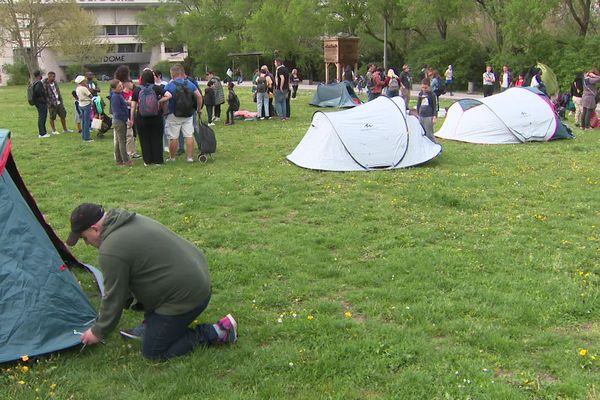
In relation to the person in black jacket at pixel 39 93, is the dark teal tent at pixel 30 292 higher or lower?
lower

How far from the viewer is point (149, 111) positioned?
9.69 meters

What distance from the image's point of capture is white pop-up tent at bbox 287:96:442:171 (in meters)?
10.1

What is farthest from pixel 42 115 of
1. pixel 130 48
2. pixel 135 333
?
pixel 130 48

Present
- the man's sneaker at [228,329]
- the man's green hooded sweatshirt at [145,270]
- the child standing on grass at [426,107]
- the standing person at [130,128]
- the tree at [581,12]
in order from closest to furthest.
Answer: the man's green hooded sweatshirt at [145,270], the man's sneaker at [228,329], the standing person at [130,128], the child standing on grass at [426,107], the tree at [581,12]

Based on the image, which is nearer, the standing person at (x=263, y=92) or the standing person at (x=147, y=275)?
the standing person at (x=147, y=275)

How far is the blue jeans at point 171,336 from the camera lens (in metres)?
3.88

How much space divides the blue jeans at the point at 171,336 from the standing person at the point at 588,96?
13.2 metres

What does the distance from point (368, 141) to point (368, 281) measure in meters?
5.19

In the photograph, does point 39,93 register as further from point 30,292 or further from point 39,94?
point 30,292

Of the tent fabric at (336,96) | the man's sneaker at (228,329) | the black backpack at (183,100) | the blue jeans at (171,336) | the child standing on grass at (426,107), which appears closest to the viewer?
the blue jeans at (171,336)

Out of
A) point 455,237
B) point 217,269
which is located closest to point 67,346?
point 217,269

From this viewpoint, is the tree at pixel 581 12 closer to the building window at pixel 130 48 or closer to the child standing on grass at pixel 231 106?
the child standing on grass at pixel 231 106

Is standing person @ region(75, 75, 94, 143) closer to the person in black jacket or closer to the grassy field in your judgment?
the person in black jacket

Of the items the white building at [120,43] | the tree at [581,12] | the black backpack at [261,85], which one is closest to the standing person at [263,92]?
Answer: the black backpack at [261,85]
